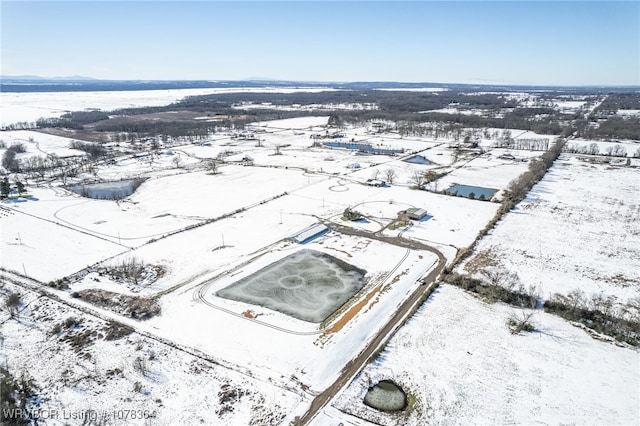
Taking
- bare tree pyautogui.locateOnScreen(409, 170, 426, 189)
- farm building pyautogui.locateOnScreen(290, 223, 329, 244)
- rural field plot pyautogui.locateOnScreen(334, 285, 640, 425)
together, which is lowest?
rural field plot pyautogui.locateOnScreen(334, 285, 640, 425)

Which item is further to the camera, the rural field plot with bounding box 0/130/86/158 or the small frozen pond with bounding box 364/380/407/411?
the rural field plot with bounding box 0/130/86/158

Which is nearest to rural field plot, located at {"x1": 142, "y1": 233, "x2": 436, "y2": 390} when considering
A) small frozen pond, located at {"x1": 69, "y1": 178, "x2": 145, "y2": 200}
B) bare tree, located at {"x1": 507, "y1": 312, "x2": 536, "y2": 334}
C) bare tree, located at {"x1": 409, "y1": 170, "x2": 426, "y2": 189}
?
bare tree, located at {"x1": 507, "y1": 312, "x2": 536, "y2": 334}

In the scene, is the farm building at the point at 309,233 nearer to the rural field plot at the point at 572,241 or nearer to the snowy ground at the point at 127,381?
the rural field plot at the point at 572,241

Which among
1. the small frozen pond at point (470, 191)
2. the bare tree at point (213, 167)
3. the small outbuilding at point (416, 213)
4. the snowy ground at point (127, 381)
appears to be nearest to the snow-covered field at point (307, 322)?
the snowy ground at point (127, 381)

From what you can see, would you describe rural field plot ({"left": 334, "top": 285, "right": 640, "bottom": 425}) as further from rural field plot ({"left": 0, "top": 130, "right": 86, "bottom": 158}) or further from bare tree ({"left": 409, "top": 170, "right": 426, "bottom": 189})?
rural field plot ({"left": 0, "top": 130, "right": 86, "bottom": 158})

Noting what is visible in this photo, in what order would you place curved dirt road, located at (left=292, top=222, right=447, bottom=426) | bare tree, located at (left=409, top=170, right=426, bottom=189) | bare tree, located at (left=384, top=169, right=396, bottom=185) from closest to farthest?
1. curved dirt road, located at (left=292, top=222, right=447, bottom=426)
2. bare tree, located at (left=409, top=170, right=426, bottom=189)
3. bare tree, located at (left=384, top=169, right=396, bottom=185)

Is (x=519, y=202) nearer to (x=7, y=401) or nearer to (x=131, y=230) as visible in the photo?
(x=131, y=230)
